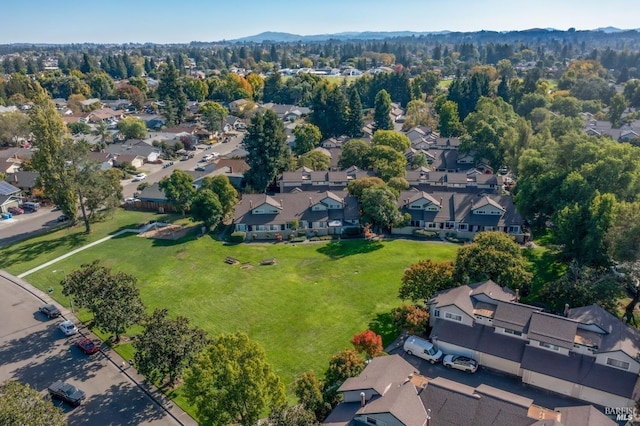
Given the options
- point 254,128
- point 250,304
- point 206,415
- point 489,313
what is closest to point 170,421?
point 206,415

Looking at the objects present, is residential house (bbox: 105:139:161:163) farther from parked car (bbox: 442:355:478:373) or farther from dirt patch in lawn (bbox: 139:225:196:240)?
parked car (bbox: 442:355:478:373)

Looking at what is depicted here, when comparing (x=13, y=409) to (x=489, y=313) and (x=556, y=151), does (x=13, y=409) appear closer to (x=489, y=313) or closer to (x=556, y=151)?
(x=489, y=313)

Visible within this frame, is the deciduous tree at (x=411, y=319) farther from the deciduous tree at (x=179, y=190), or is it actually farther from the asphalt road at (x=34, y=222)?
the asphalt road at (x=34, y=222)

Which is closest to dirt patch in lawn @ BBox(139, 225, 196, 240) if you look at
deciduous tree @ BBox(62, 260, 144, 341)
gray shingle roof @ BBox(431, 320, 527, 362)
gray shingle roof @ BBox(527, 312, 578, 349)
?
deciduous tree @ BBox(62, 260, 144, 341)

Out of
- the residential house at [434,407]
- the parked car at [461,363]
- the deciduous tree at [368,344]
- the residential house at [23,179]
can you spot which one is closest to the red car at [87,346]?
the residential house at [434,407]

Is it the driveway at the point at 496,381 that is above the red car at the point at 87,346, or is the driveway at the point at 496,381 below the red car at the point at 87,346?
above

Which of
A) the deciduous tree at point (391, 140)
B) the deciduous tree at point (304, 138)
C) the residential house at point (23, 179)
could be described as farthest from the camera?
the deciduous tree at point (304, 138)

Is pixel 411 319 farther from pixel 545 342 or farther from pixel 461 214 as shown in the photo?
pixel 461 214

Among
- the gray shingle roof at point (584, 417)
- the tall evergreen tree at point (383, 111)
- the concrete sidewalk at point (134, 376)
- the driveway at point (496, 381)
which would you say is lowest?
the concrete sidewalk at point (134, 376)
